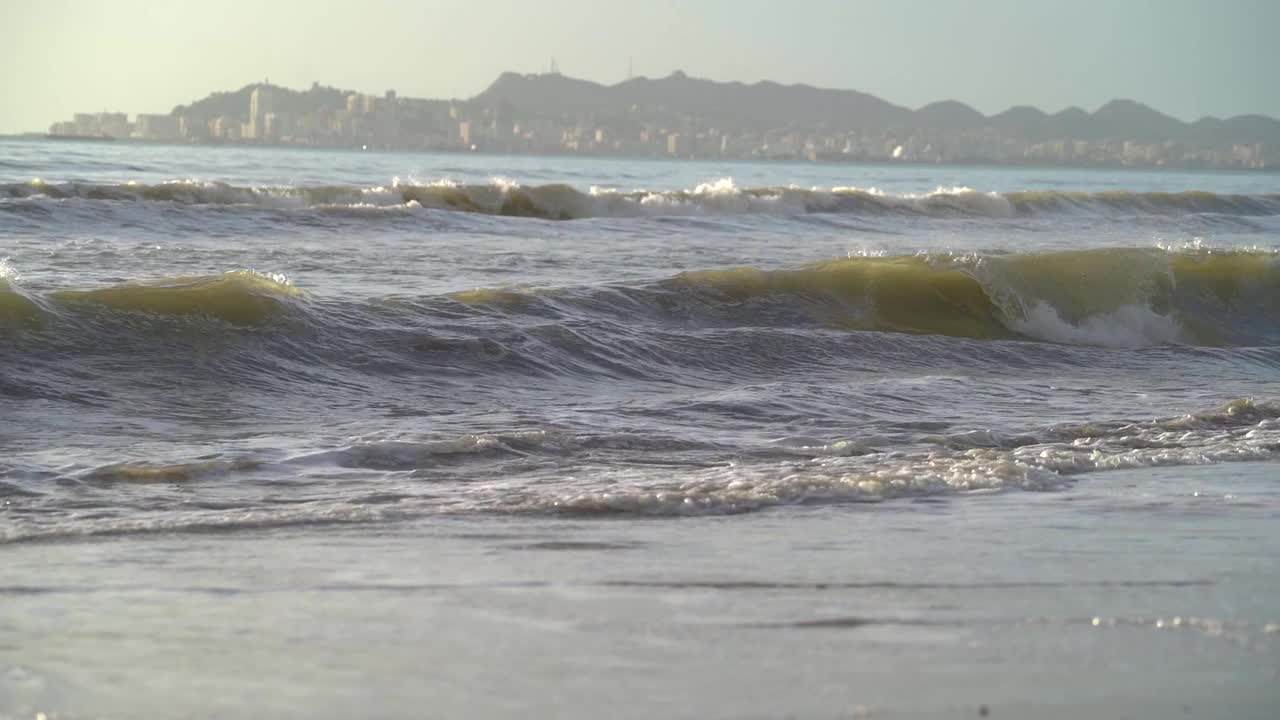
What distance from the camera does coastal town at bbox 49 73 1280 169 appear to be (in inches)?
2736

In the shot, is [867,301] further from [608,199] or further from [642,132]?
[642,132]

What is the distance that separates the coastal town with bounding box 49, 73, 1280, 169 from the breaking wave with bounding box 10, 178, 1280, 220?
40.4 m

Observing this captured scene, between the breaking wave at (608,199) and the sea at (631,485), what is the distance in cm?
498

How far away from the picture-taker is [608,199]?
74.8 ft

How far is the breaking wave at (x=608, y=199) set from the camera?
1842 centimetres

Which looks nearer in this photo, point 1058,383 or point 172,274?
point 1058,383

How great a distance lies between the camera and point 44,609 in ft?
10.3

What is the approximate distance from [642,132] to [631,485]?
7684cm

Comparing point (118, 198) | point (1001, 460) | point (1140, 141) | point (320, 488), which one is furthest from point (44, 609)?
point (1140, 141)

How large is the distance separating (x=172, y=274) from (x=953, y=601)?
8.89 m

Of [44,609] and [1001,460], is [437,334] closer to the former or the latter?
[1001,460]

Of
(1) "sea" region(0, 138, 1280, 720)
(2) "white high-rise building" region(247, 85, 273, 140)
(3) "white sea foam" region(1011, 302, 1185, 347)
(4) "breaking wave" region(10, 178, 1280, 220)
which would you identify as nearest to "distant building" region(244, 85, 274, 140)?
(2) "white high-rise building" region(247, 85, 273, 140)

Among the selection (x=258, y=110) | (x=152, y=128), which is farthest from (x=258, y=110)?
(x=152, y=128)

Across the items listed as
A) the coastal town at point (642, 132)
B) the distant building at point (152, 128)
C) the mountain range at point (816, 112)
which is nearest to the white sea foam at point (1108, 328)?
the coastal town at point (642, 132)
